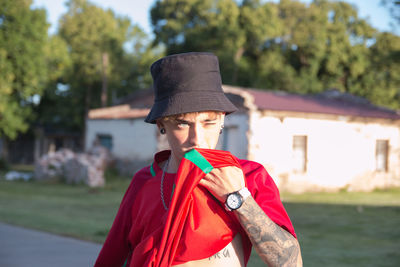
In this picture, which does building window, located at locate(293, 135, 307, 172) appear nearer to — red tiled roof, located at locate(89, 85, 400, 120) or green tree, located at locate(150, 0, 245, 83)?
red tiled roof, located at locate(89, 85, 400, 120)

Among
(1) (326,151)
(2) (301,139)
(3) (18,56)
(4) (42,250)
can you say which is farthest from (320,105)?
(4) (42,250)

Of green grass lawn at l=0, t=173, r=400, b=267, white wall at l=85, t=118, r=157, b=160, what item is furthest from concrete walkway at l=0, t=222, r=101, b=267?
white wall at l=85, t=118, r=157, b=160

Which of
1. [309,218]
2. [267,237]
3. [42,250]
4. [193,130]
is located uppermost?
[193,130]

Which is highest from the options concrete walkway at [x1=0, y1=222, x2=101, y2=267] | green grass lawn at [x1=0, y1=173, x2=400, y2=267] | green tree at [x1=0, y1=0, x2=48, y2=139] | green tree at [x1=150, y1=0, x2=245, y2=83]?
green tree at [x1=150, y1=0, x2=245, y2=83]

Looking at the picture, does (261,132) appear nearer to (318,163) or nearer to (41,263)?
(318,163)

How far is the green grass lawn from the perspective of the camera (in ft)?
25.1

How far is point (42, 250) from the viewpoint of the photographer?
7121 millimetres

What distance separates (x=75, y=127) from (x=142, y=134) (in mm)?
17188

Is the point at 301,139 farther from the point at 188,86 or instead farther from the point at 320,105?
the point at 188,86

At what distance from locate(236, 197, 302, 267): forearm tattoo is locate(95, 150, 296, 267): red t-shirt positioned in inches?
2.5

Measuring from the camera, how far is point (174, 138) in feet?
6.74

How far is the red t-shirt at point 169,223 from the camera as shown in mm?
1910

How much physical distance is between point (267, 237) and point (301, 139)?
681 inches

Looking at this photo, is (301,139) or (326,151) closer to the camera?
(301,139)
